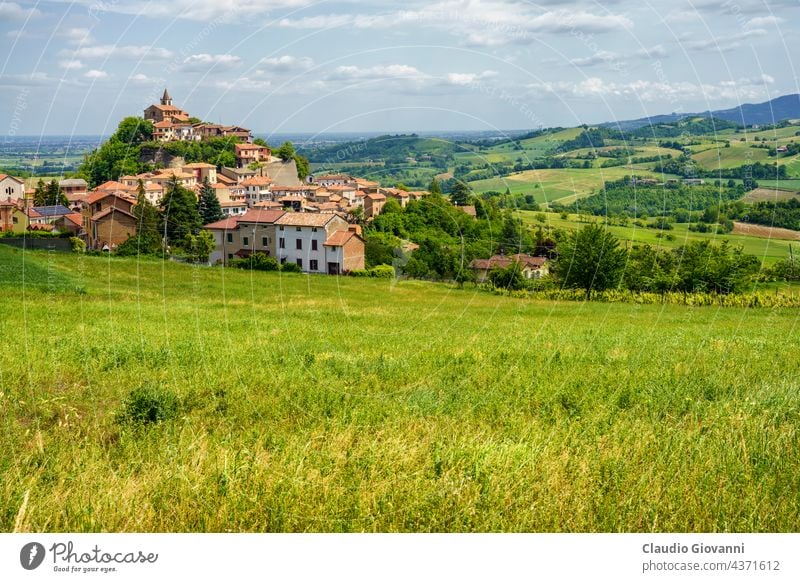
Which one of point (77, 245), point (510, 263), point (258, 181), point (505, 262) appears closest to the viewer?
point (258, 181)

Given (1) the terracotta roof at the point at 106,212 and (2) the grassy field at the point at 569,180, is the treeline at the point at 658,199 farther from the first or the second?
(1) the terracotta roof at the point at 106,212

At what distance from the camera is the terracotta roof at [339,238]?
2120cm

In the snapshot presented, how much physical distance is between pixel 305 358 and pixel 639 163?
4024 cm

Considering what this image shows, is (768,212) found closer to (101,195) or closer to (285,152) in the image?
(285,152)

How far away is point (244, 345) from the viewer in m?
13.4

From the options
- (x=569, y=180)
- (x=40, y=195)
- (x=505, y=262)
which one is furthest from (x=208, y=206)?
(x=569, y=180)

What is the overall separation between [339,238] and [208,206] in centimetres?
511

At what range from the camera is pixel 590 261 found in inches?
1633

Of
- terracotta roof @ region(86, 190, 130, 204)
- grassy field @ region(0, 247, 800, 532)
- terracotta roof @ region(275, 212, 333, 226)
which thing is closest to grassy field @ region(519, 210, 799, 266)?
terracotta roof @ region(275, 212, 333, 226)

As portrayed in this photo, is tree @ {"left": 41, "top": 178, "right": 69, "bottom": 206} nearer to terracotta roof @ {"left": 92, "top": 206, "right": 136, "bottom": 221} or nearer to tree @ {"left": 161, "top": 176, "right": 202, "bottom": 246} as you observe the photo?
terracotta roof @ {"left": 92, "top": 206, "right": 136, "bottom": 221}

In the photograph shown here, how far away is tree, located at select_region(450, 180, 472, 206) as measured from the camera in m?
19.0

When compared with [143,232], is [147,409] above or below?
below

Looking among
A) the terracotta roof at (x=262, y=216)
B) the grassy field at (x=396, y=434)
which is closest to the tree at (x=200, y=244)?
the terracotta roof at (x=262, y=216)

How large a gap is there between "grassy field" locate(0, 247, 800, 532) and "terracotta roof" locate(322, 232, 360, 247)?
627cm
